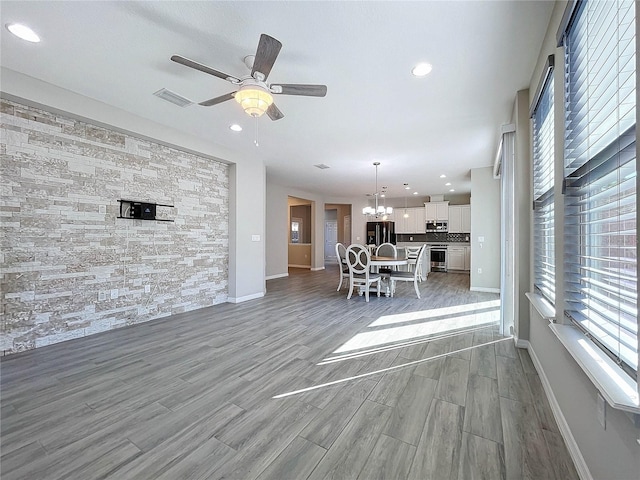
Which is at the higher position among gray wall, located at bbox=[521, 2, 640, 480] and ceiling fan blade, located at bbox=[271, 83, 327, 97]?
ceiling fan blade, located at bbox=[271, 83, 327, 97]

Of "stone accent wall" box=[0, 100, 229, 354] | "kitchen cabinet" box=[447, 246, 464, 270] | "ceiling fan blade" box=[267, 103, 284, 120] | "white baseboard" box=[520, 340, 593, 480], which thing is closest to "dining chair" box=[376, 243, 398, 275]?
"kitchen cabinet" box=[447, 246, 464, 270]

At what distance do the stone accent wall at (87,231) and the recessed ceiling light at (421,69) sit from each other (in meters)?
3.49

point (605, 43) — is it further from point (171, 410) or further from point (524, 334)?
point (171, 410)

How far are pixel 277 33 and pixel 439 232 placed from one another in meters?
8.82

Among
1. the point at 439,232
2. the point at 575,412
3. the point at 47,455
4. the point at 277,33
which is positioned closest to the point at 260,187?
the point at 277,33

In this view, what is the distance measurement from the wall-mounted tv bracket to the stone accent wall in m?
0.08

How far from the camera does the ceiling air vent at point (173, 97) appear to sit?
2932 mm

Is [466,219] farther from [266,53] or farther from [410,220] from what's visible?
[266,53]

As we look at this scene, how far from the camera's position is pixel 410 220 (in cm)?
992

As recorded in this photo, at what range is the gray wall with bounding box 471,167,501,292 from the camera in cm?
→ 580

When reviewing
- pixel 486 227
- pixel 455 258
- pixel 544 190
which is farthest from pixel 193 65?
pixel 455 258

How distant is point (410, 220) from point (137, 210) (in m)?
8.43

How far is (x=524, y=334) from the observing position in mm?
2824

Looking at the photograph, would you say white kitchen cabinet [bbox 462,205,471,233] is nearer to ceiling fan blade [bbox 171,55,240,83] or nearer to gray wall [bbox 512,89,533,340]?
gray wall [bbox 512,89,533,340]
